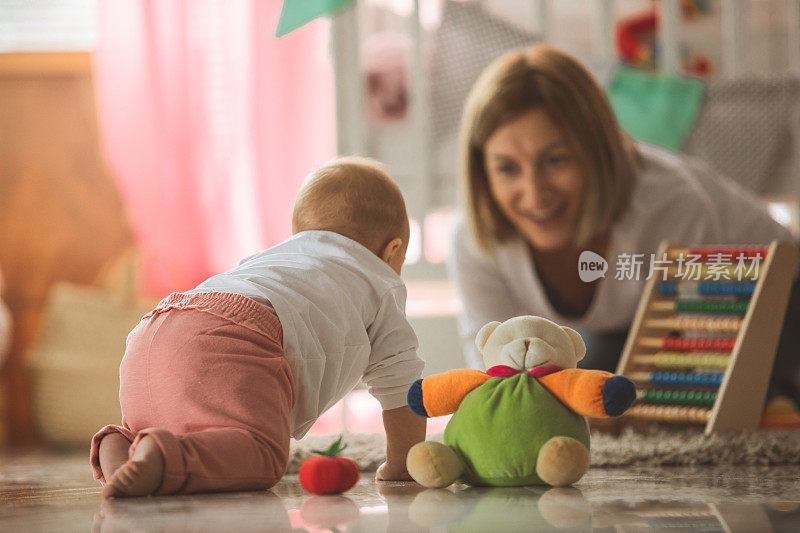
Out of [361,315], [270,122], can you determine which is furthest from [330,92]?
[361,315]

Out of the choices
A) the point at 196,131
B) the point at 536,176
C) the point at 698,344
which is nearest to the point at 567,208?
the point at 536,176

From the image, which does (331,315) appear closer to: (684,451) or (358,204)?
(358,204)

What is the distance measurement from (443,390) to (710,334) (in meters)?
0.66

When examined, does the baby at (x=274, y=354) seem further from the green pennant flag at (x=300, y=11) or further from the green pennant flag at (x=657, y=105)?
the green pennant flag at (x=657, y=105)

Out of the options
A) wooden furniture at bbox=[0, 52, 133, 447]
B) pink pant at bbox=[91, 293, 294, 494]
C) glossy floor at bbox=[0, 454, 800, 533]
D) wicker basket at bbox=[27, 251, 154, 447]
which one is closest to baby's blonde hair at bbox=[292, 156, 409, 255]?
pink pant at bbox=[91, 293, 294, 494]

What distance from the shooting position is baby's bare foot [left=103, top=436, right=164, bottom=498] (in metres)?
0.71

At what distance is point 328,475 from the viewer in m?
0.79

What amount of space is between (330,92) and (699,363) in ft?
3.80

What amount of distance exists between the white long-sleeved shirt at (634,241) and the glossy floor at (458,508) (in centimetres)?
63

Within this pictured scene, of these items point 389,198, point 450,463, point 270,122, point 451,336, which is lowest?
point 451,336

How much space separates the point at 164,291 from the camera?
6.71 ft

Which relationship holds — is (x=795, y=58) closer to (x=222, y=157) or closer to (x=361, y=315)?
(x=222, y=157)

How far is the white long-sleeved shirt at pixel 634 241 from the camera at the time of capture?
1.48 m

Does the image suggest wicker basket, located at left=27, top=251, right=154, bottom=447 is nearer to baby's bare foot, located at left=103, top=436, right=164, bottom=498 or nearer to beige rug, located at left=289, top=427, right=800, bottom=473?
beige rug, located at left=289, top=427, right=800, bottom=473
